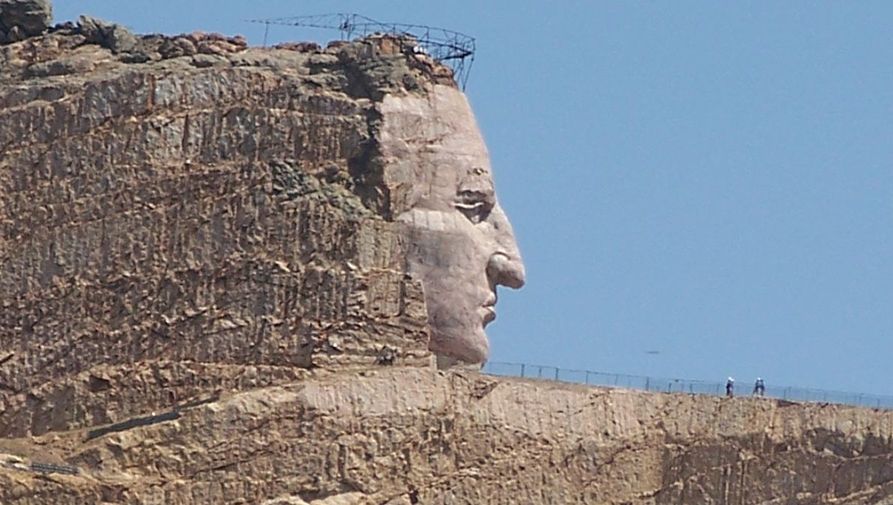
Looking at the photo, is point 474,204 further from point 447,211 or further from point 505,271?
point 505,271

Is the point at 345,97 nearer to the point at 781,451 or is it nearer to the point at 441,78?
the point at 441,78

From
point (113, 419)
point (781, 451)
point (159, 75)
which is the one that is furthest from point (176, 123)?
point (781, 451)

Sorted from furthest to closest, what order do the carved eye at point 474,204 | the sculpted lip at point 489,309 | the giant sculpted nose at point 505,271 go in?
the giant sculpted nose at point 505,271
the sculpted lip at point 489,309
the carved eye at point 474,204

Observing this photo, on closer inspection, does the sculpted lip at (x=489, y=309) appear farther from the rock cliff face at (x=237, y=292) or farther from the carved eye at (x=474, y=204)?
the carved eye at (x=474, y=204)

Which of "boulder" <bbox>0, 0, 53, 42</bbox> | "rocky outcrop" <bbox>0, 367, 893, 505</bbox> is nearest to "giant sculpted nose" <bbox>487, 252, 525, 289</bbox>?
"rocky outcrop" <bbox>0, 367, 893, 505</bbox>

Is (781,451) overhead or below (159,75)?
below

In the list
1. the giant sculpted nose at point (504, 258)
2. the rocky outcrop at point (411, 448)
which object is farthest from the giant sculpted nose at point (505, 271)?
the rocky outcrop at point (411, 448)
